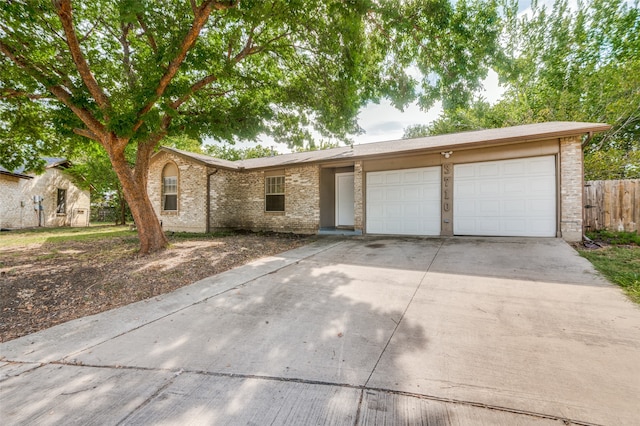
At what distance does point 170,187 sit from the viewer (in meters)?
13.1

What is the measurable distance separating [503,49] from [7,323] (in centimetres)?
995

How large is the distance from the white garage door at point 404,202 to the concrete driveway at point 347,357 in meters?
4.29

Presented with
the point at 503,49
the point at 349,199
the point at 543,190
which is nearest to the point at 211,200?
the point at 349,199

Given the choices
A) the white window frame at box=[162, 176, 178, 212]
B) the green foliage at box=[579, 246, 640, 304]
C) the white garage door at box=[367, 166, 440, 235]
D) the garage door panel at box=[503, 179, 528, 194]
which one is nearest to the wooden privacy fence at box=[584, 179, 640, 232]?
the green foliage at box=[579, 246, 640, 304]

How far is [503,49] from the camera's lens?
5.91 meters

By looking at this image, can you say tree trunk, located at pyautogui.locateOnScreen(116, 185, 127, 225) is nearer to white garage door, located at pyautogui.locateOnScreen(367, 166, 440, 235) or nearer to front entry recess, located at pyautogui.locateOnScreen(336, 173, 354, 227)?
front entry recess, located at pyautogui.locateOnScreen(336, 173, 354, 227)

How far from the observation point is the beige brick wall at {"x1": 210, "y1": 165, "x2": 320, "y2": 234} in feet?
36.2

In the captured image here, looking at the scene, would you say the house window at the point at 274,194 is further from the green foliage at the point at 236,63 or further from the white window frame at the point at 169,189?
the white window frame at the point at 169,189

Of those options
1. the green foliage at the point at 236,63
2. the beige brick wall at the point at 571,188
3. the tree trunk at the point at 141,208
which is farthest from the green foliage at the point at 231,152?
the beige brick wall at the point at 571,188

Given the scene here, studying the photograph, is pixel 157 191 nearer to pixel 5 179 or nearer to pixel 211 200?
pixel 211 200

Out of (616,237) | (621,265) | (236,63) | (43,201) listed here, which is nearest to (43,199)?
(43,201)

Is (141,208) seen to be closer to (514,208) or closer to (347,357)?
(347,357)

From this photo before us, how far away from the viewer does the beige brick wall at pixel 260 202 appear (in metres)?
11.0

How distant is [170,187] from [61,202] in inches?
446
